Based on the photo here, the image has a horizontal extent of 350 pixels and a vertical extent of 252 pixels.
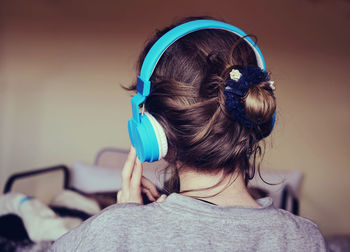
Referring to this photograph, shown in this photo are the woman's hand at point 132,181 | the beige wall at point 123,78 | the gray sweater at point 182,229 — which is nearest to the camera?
the gray sweater at point 182,229

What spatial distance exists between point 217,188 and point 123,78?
157 cm

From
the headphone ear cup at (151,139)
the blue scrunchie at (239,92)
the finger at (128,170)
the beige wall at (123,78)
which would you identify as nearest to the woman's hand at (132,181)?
the finger at (128,170)

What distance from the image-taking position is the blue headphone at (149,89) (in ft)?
2.18

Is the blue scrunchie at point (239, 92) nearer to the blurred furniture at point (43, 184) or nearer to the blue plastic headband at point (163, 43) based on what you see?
the blue plastic headband at point (163, 43)

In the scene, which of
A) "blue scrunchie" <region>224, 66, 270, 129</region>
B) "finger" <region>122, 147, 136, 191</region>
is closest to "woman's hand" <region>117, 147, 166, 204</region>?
"finger" <region>122, 147, 136, 191</region>

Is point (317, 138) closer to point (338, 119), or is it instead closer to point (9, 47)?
point (338, 119)

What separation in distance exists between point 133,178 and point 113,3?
1.55 metres

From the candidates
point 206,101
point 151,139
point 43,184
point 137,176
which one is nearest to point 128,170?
point 137,176

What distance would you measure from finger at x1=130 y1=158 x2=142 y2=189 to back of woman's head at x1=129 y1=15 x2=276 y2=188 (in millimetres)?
128

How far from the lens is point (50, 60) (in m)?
2.15

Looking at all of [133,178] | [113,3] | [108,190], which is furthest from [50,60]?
[133,178]

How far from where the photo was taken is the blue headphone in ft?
2.18

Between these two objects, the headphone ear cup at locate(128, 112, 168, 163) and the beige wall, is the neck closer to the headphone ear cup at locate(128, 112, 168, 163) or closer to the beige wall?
the headphone ear cup at locate(128, 112, 168, 163)

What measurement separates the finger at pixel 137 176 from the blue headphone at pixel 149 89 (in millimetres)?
84
